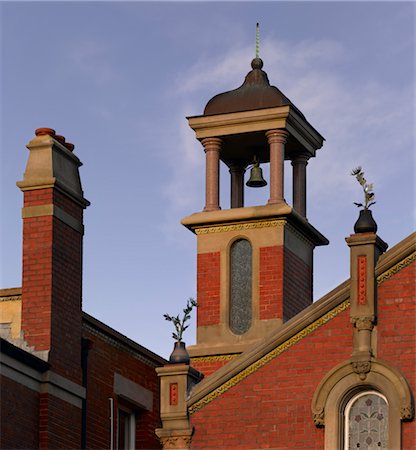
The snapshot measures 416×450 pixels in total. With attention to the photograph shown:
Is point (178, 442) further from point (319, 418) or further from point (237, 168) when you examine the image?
point (237, 168)

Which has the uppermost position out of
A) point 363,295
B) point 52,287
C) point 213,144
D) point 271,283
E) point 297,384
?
point 213,144

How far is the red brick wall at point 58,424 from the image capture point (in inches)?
1271

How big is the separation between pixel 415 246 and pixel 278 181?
7908 millimetres

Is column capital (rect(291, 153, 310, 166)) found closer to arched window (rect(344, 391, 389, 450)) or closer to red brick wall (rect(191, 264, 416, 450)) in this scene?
red brick wall (rect(191, 264, 416, 450))

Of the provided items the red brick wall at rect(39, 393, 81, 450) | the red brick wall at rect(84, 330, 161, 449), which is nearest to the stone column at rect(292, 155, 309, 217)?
the red brick wall at rect(84, 330, 161, 449)

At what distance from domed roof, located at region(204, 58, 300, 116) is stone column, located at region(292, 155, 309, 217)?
6.36 ft

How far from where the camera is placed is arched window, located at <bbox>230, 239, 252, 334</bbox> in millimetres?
39344

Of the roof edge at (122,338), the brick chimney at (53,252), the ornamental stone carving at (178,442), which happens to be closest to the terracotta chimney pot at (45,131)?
the brick chimney at (53,252)

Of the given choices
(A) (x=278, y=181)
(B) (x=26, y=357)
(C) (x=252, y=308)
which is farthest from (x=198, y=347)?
(B) (x=26, y=357)

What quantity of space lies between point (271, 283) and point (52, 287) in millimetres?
7586

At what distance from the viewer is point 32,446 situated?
105ft

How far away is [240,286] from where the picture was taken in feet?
130

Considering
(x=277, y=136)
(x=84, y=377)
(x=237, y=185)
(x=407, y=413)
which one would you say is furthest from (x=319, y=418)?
(x=237, y=185)

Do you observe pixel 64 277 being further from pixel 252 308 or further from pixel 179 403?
pixel 252 308
